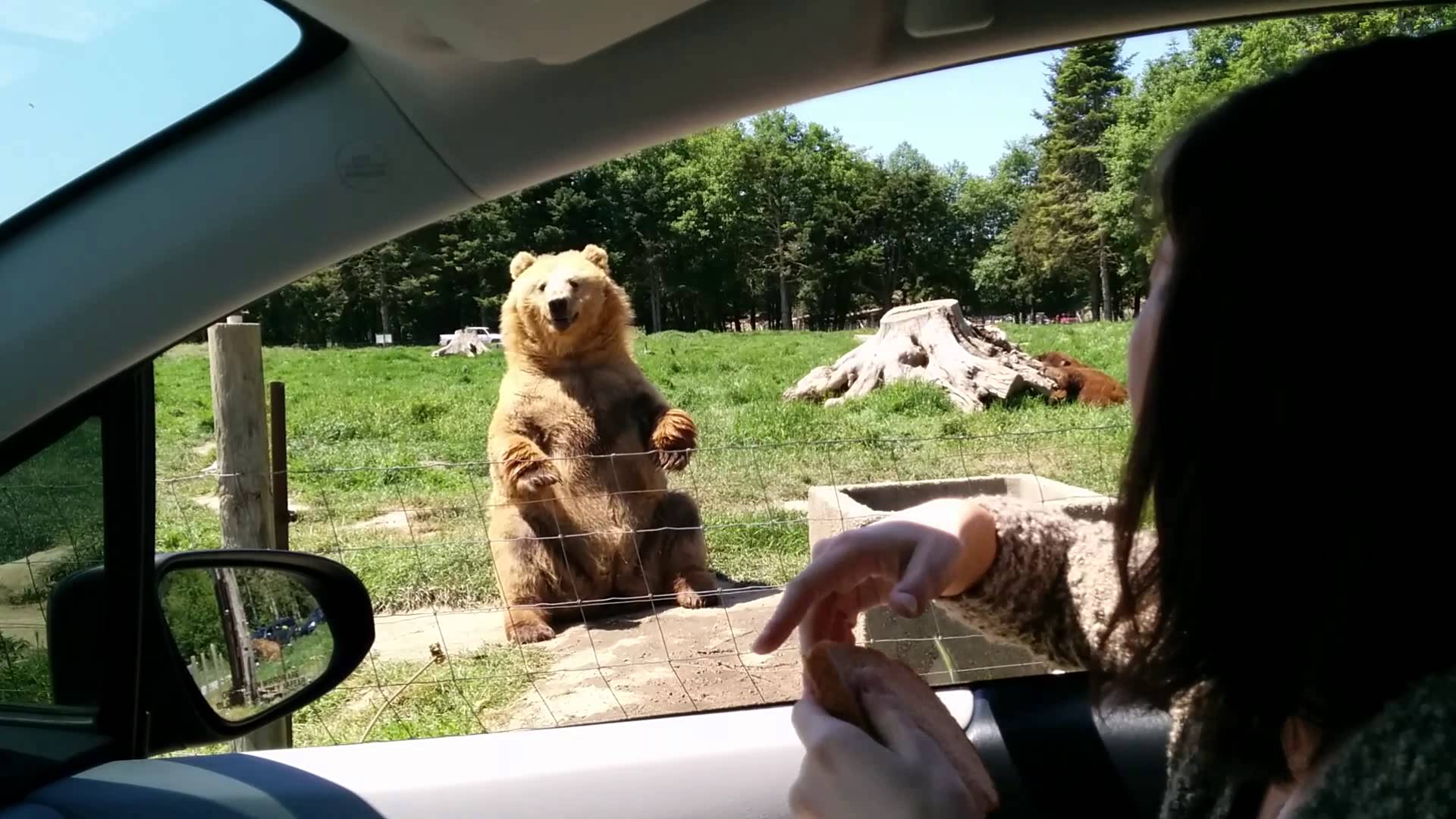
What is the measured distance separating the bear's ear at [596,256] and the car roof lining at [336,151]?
407cm

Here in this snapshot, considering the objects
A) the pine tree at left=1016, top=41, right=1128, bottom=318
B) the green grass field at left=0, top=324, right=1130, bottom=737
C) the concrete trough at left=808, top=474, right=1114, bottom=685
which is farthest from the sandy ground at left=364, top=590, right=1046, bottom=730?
the pine tree at left=1016, top=41, right=1128, bottom=318

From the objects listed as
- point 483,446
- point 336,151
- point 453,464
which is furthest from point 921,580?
point 483,446

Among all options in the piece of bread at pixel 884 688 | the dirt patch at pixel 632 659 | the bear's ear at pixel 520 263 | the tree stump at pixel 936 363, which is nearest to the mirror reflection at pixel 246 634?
the piece of bread at pixel 884 688

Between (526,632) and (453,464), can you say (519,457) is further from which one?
(453,464)

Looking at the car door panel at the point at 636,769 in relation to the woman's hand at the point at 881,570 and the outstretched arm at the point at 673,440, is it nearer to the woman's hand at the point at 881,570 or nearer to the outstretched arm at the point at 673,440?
the woman's hand at the point at 881,570

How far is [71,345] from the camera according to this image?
109cm

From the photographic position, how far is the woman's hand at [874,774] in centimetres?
81

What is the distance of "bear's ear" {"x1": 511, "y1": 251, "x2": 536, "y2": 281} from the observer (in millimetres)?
5113

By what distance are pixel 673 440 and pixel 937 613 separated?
72.0 inches

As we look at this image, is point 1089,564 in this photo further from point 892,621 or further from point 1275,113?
point 892,621

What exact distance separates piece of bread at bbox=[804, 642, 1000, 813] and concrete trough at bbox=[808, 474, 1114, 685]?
126 cm

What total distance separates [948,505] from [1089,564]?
0.21 m

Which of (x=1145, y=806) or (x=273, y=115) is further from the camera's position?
(x=1145, y=806)

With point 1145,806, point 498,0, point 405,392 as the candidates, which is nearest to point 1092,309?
point 405,392
